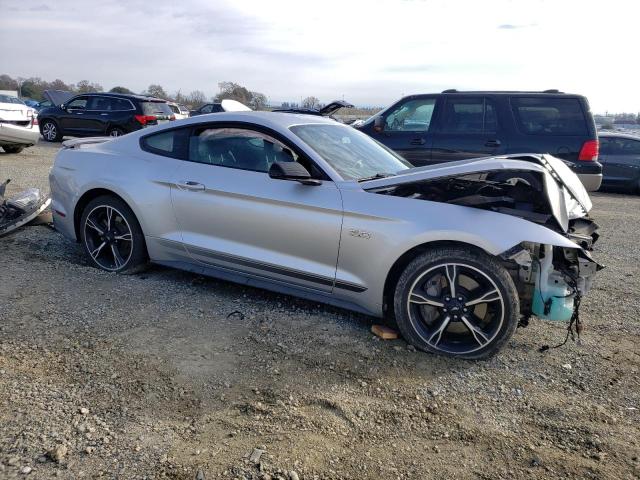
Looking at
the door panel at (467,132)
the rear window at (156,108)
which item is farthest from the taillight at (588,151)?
the rear window at (156,108)

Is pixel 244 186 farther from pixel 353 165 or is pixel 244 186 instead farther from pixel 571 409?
pixel 571 409

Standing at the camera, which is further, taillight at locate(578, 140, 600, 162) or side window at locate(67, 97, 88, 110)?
side window at locate(67, 97, 88, 110)

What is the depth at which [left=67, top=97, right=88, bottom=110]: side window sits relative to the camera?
1691cm

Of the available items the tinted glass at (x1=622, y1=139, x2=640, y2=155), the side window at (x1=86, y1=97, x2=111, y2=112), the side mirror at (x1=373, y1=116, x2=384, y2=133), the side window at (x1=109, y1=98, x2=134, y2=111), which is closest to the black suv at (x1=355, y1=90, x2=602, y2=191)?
the side mirror at (x1=373, y1=116, x2=384, y2=133)

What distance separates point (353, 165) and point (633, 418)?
2.51 metres

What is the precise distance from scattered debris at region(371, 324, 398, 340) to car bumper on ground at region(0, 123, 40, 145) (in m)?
12.0

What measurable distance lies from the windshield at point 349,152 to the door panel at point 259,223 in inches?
14.3

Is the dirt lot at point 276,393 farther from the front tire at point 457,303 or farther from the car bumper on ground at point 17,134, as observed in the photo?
the car bumper on ground at point 17,134

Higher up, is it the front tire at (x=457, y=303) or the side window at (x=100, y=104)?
the side window at (x=100, y=104)

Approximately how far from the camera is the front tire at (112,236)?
4691 millimetres

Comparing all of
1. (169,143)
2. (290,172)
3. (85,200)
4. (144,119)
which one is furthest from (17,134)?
(290,172)

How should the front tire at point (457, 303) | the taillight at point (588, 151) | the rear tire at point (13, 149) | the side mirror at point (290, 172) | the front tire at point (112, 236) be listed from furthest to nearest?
the rear tire at point (13, 149) → the taillight at point (588, 151) → the front tire at point (112, 236) → the side mirror at point (290, 172) → the front tire at point (457, 303)

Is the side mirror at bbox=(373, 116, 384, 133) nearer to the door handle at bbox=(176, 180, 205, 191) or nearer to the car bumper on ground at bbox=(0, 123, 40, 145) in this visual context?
the door handle at bbox=(176, 180, 205, 191)

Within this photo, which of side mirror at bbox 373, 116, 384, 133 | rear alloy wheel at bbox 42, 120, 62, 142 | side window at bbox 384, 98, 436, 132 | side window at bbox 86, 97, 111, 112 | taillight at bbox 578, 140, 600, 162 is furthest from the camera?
rear alloy wheel at bbox 42, 120, 62, 142
